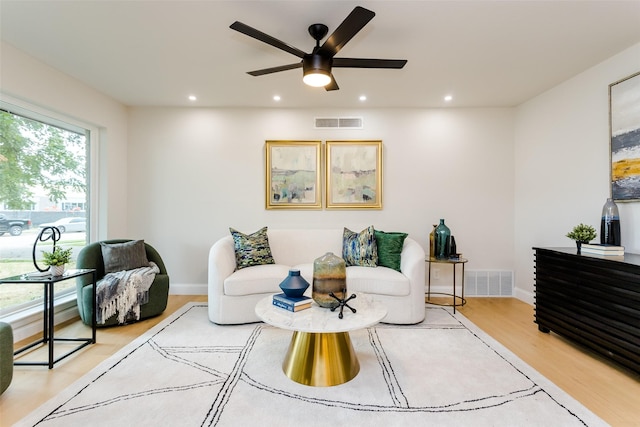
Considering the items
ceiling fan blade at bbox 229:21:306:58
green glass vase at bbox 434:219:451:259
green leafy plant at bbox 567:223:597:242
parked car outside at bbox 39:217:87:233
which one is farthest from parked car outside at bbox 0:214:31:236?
green leafy plant at bbox 567:223:597:242

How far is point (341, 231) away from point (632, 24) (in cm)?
320

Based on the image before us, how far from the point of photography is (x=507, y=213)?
423cm

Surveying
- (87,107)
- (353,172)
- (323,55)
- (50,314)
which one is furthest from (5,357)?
(353,172)

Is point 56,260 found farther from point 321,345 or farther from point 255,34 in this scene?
point 255,34

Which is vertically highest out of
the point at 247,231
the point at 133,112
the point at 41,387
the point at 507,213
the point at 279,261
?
the point at 133,112

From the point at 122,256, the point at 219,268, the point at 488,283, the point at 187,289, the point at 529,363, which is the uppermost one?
the point at 122,256

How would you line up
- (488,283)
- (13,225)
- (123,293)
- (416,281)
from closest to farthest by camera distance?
(13,225) < (123,293) < (416,281) < (488,283)

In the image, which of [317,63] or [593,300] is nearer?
[317,63]

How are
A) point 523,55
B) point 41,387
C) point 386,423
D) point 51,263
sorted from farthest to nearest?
point 523,55, point 51,263, point 41,387, point 386,423

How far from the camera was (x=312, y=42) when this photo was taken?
2.57m

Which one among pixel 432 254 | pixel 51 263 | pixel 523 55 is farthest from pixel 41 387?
pixel 523 55

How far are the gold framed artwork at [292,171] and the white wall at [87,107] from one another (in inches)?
78.8

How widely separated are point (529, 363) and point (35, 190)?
15.9 feet

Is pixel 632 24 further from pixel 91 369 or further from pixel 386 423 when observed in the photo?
pixel 91 369
